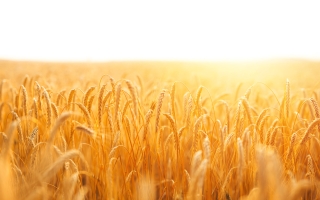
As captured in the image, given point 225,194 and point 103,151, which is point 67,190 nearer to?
point 103,151

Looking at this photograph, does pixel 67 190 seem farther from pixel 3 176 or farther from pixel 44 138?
pixel 44 138

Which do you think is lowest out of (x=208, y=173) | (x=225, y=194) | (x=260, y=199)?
(x=225, y=194)

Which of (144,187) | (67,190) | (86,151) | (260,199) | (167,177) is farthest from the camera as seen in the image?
(86,151)

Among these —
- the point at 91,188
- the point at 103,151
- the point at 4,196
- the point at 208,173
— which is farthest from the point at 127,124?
the point at 4,196

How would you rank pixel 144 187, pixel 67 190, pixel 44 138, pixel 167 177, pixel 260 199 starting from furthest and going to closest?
pixel 44 138 → pixel 167 177 → pixel 144 187 → pixel 67 190 → pixel 260 199

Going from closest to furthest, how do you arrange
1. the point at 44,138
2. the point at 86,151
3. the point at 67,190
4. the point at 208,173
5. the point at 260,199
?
the point at 260,199 → the point at 67,190 → the point at 208,173 → the point at 44,138 → the point at 86,151

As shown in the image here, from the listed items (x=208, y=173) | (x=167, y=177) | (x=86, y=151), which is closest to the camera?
(x=208, y=173)

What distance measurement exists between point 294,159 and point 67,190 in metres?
0.87

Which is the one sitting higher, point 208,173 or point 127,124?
point 127,124

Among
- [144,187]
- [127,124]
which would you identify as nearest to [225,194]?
[144,187]

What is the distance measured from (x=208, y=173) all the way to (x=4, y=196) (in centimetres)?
72

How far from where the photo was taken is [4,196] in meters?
0.64

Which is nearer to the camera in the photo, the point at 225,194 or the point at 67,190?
the point at 67,190

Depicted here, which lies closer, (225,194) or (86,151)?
(225,194)
